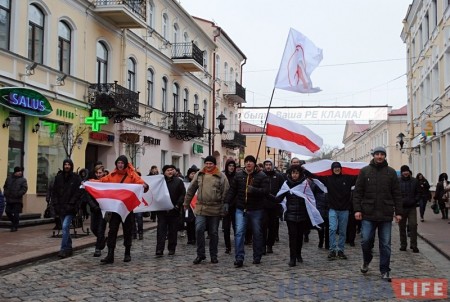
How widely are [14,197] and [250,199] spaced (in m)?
7.56

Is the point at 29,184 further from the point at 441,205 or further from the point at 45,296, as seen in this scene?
the point at 441,205

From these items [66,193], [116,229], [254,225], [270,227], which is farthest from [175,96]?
[254,225]

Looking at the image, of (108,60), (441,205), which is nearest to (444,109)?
(441,205)

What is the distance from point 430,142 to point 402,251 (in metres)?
19.6

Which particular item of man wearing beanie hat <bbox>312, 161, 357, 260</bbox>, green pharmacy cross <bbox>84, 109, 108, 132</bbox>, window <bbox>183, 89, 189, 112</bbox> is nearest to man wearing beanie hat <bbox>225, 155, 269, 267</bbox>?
man wearing beanie hat <bbox>312, 161, 357, 260</bbox>

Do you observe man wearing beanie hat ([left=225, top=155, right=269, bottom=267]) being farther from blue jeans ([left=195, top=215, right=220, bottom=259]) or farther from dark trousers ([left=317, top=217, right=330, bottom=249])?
dark trousers ([left=317, top=217, right=330, bottom=249])

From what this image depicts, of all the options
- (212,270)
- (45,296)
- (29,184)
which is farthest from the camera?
(29,184)

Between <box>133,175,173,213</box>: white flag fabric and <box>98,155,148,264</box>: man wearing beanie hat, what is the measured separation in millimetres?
623

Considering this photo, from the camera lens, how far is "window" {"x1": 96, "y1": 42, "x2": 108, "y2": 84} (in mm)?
20516

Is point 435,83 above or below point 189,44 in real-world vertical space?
below

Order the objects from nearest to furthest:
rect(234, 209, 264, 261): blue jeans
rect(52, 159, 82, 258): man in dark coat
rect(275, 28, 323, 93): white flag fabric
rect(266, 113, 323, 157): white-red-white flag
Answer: rect(234, 209, 264, 261): blue jeans
rect(52, 159, 82, 258): man in dark coat
rect(266, 113, 323, 157): white-red-white flag
rect(275, 28, 323, 93): white flag fabric

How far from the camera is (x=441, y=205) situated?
1902 centimetres

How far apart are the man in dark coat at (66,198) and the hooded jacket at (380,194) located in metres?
4.97

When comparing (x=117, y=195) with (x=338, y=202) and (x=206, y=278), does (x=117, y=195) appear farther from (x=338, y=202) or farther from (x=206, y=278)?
(x=338, y=202)
